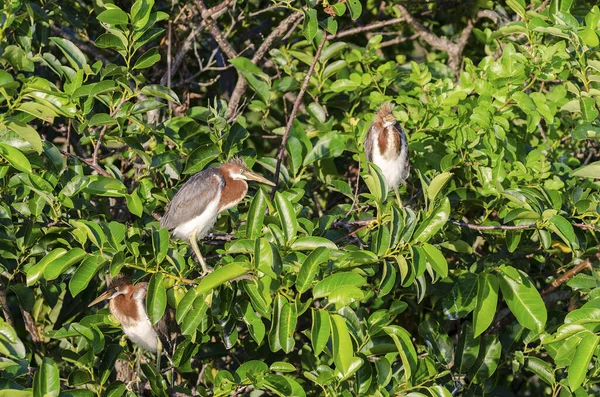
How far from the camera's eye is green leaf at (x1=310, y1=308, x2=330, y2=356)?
3.21m

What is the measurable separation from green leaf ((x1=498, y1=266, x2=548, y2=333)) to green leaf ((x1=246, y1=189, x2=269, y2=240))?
1.09 meters

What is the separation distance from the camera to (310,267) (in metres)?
3.27

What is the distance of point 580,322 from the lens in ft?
11.1

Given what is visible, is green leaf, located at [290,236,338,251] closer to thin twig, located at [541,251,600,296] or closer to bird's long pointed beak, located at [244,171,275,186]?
bird's long pointed beak, located at [244,171,275,186]

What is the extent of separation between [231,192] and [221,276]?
1.39 m

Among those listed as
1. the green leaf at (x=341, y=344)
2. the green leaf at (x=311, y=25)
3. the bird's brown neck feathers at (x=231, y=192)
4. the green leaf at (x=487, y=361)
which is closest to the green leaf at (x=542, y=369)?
the green leaf at (x=487, y=361)

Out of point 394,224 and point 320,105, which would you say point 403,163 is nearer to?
point 320,105

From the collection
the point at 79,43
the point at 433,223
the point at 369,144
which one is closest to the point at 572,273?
the point at 433,223

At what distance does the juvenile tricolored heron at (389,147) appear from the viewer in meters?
5.04

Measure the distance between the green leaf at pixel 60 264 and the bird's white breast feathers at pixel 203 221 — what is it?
1.05 meters

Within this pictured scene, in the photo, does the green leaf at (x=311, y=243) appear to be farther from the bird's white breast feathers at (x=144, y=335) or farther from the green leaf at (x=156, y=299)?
the bird's white breast feathers at (x=144, y=335)

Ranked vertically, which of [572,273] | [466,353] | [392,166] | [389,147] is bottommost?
[466,353]

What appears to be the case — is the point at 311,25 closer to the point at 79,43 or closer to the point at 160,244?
the point at 160,244

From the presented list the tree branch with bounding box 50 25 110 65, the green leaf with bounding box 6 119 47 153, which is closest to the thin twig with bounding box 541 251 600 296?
the green leaf with bounding box 6 119 47 153
